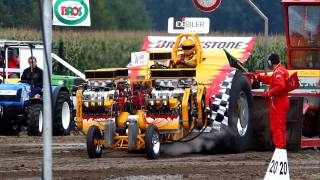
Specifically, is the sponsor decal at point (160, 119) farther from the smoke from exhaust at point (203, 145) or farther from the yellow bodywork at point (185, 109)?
the smoke from exhaust at point (203, 145)

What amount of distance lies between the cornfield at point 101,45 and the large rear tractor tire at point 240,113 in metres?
19.3

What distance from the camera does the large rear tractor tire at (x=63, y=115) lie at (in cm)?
2222

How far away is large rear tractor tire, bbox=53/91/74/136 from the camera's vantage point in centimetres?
2222

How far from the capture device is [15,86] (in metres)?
22.4

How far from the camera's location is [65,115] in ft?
74.5

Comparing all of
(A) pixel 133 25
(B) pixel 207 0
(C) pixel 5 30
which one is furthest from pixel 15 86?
(A) pixel 133 25

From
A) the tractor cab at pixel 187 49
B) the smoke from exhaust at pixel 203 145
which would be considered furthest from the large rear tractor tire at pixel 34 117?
the smoke from exhaust at pixel 203 145

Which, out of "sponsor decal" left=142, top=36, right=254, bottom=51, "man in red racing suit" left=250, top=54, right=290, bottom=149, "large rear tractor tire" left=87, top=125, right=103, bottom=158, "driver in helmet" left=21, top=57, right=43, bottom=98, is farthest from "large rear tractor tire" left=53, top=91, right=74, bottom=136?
"man in red racing suit" left=250, top=54, right=290, bottom=149

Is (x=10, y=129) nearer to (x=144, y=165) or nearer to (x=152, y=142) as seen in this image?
(x=152, y=142)

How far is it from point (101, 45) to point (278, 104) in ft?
82.6

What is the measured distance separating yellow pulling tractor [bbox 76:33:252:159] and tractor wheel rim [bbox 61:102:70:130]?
199 inches

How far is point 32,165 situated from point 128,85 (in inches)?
91.7

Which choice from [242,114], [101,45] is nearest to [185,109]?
[242,114]

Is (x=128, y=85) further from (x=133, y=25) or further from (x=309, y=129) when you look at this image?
(x=133, y=25)
